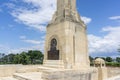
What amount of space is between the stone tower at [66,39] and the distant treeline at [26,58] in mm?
13279

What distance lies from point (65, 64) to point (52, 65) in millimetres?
1319

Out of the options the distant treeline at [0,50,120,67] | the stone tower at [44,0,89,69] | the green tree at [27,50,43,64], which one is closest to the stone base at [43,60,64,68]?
the stone tower at [44,0,89,69]

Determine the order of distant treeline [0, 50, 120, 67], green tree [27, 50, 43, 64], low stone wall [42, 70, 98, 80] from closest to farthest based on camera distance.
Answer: low stone wall [42, 70, 98, 80] < distant treeline [0, 50, 120, 67] < green tree [27, 50, 43, 64]

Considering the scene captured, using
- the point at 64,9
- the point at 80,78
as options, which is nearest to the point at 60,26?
the point at 64,9

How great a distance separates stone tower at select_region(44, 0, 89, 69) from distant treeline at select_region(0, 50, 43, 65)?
43.6ft

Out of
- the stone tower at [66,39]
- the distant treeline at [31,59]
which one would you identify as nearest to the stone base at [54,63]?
the stone tower at [66,39]

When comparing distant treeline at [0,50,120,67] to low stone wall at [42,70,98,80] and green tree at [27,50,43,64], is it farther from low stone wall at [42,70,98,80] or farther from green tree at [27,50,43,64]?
low stone wall at [42,70,98,80]

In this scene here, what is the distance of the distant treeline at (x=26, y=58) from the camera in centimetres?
2433

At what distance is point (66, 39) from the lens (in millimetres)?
10508

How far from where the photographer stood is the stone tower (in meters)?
10.5

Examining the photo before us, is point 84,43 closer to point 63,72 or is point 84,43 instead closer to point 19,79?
point 63,72

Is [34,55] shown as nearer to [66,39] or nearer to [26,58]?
Result: [26,58]

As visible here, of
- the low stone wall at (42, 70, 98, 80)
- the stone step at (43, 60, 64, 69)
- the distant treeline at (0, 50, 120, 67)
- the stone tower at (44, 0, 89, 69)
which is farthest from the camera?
the distant treeline at (0, 50, 120, 67)

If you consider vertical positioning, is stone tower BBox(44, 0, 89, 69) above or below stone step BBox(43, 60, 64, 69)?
above
